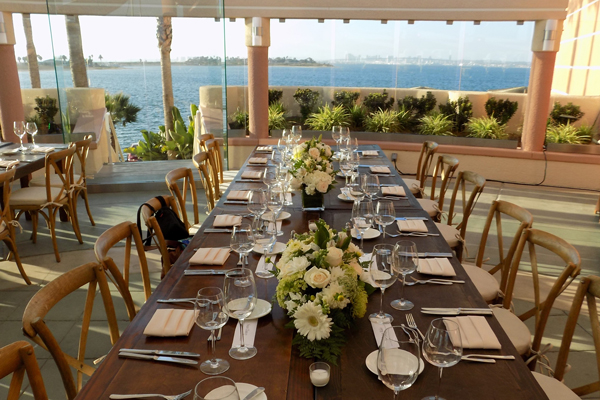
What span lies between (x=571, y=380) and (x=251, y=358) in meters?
2.21

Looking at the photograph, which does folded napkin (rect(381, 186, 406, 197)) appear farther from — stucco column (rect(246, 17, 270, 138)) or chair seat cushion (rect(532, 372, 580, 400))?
stucco column (rect(246, 17, 270, 138))

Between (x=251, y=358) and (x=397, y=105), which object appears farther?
(x=397, y=105)

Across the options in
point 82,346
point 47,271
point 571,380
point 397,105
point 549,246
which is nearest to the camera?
point 82,346

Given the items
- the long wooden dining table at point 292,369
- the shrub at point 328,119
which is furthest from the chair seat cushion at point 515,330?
the shrub at point 328,119

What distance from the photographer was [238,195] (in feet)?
12.1

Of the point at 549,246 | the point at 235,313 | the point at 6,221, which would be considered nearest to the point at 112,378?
the point at 235,313

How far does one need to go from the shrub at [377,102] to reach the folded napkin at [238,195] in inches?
204

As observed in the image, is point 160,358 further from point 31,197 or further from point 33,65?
point 33,65

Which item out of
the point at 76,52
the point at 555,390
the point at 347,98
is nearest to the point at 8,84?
the point at 76,52

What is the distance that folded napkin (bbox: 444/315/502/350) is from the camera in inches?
69.1

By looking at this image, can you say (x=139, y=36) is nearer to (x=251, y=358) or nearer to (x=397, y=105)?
(x=397, y=105)

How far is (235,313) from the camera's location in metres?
1.61

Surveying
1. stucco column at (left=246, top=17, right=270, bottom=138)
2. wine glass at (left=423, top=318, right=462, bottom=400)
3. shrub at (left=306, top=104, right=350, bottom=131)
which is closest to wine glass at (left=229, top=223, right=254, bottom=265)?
wine glass at (left=423, top=318, right=462, bottom=400)

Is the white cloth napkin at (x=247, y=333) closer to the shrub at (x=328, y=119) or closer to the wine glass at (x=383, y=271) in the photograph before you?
the wine glass at (x=383, y=271)
